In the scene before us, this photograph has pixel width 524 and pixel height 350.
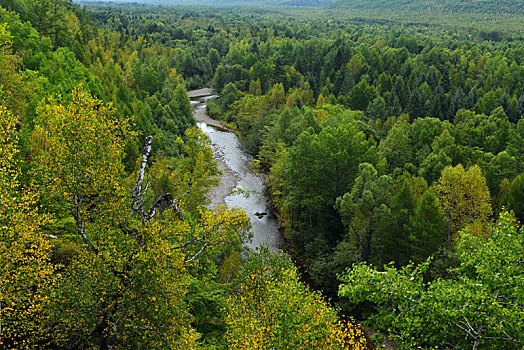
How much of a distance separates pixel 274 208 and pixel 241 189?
6547mm

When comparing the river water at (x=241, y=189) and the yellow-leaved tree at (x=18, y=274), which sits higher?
the yellow-leaved tree at (x=18, y=274)

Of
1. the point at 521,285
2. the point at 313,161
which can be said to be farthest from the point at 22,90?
the point at 521,285

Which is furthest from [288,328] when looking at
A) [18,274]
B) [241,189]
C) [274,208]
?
[241,189]

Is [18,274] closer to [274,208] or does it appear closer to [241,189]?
[274,208]

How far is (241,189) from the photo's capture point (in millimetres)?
66875

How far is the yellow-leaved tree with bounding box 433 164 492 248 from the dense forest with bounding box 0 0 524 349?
195 millimetres

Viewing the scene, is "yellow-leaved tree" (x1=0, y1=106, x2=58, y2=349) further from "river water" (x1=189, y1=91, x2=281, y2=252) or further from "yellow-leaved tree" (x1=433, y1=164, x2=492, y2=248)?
"yellow-leaved tree" (x1=433, y1=164, x2=492, y2=248)

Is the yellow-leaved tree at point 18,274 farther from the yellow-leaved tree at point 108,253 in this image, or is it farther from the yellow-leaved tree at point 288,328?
the yellow-leaved tree at point 288,328

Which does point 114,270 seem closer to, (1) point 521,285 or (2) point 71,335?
(2) point 71,335

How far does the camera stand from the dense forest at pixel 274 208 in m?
13.5

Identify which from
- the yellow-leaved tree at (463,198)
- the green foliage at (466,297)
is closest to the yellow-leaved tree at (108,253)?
the green foliage at (466,297)

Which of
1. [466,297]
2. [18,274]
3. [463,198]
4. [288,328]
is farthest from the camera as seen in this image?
[463,198]

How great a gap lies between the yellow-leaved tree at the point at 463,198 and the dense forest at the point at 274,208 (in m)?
0.20

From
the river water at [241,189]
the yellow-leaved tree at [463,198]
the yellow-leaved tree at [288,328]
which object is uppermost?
the yellow-leaved tree at [288,328]
